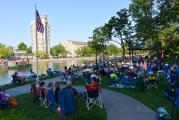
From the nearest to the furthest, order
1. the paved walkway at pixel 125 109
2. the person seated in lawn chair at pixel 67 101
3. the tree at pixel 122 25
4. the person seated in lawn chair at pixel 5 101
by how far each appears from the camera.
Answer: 1. the paved walkway at pixel 125 109
2. the person seated in lawn chair at pixel 67 101
3. the person seated in lawn chair at pixel 5 101
4. the tree at pixel 122 25

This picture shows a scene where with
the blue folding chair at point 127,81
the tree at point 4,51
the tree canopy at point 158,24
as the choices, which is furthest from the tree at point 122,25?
the tree at point 4,51

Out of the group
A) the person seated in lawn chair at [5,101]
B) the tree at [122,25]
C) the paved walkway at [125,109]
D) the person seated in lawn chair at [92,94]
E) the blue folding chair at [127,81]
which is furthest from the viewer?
the tree at [122,25]

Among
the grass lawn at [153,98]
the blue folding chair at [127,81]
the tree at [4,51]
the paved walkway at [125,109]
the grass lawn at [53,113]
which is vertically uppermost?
the tree at [4,51]

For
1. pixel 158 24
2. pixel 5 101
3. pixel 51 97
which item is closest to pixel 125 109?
pixel 51 97

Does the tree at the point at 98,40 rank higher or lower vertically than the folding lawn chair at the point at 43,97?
higher

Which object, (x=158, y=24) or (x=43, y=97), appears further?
(x=158, y=24)

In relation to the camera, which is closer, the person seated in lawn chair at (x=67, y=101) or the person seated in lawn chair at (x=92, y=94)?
the person seated in lawn chair at (x=67, y=101)

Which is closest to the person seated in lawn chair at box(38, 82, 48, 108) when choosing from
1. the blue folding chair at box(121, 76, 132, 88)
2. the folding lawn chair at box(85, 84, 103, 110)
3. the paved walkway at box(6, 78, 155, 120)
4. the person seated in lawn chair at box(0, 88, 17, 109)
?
the person seated in lawn chair at box(0, 88, 17, 109)

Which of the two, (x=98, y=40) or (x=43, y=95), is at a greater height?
(x=98, y=40)

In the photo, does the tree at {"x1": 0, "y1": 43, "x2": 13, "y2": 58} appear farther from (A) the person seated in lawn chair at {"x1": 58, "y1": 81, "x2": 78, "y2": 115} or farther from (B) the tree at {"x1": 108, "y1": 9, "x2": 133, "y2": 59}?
(A) the person seated in lawn chair at {"x1": 58, "y1": 81, "x2": 78, "y2": 115}

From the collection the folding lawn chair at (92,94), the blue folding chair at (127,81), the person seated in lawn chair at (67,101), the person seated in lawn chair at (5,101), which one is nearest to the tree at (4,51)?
the blue folding chair at (127,81)

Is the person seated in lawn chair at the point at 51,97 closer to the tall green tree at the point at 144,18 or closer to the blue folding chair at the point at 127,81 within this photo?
the blue folding chair at the point at 127,81

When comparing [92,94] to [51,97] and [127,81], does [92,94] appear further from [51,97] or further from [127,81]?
[127,81]

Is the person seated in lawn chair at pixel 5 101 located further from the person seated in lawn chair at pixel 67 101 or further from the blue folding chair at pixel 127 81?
the blue folding chair at pixel 127 81
